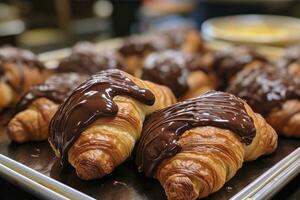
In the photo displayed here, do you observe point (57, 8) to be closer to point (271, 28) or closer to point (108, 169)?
point (271, 28)

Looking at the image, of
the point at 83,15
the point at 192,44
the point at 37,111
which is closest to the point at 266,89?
the point at 37,111

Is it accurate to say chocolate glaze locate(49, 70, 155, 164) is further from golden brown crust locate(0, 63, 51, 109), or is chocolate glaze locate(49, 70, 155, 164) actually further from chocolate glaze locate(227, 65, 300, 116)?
golden brown crust locate(0, 63, 51, 109)

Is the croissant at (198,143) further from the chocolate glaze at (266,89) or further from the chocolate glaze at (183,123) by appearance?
the chocolate glaze at (266,89)

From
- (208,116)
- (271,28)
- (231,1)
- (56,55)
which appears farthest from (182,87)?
(231,1)

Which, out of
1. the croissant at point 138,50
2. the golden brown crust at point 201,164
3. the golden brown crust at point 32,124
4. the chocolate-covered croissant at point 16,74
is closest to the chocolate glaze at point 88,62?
the chocolate-covered croissant at point 16,74

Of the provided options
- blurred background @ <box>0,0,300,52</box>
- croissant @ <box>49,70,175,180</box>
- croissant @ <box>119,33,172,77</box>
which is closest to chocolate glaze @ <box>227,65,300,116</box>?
croissant @ <box>49,70,175,180</box>

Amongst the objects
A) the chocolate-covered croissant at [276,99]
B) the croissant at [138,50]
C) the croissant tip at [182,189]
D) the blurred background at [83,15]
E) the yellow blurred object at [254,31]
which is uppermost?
the croissant tip at [182,189]

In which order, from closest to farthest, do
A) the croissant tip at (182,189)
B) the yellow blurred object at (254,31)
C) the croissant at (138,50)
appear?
the croissant tip at (182,189) → the croissant at (138,50) → the yellow blurred object at (254,31)

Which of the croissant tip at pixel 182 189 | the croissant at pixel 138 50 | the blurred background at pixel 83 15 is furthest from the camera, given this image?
the blurred background at pixel 83 15
